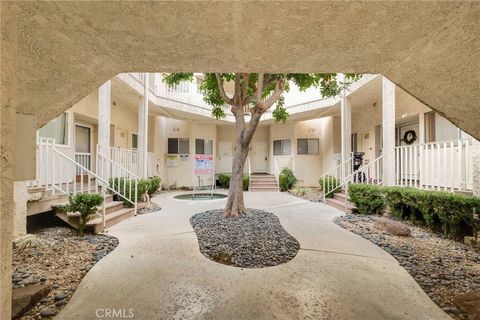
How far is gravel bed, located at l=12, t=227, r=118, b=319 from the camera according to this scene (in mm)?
2342

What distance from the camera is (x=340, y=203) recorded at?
706cm

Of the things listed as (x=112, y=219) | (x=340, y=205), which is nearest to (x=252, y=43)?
(x=112, y=219)

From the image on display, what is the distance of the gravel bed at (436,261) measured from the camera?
8.29ft

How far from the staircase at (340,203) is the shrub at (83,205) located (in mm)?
6143

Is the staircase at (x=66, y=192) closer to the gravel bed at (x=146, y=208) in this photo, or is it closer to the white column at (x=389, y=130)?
the gravel bed at (x=146, y=208)

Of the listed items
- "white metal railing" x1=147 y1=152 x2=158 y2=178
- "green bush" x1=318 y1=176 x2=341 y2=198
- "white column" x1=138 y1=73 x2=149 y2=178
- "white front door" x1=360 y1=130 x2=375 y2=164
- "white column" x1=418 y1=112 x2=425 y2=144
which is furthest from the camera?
"white metal railing" x1=147 y1=152 x2=158 y2=178

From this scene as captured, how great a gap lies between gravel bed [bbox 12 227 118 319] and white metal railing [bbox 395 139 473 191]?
254 inches

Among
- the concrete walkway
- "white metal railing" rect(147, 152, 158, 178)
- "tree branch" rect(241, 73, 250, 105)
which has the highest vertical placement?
"tree branch" rect(241, 73, 250, 105)

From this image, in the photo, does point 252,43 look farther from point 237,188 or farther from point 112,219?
point 112,219

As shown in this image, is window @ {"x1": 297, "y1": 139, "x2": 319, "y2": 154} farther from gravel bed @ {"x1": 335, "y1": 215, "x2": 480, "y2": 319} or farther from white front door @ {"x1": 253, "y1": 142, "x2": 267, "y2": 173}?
gravel bed @ {"x1": 335, "y1": 215, "x2": 480, "y2": 319}

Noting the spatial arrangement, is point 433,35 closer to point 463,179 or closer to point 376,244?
point 376,244

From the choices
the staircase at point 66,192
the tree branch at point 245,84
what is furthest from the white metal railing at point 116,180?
the tree branch at point 245,84

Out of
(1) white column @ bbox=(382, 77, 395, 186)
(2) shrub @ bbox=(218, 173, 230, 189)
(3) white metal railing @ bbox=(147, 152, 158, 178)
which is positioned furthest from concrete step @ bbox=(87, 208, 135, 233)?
(2) shrub @ bbox=(218, 173, 230, 189)

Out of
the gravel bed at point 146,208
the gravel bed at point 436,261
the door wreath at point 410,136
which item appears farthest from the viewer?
the door wreath at point 410,136
